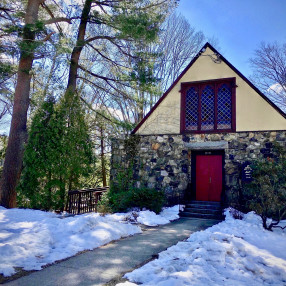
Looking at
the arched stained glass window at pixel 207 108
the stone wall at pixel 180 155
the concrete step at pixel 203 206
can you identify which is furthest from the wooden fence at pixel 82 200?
the arched stained glass window at pixel 207 108

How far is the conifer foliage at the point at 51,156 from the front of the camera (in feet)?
31.1

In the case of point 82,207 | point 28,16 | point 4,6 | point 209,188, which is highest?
point 4,6

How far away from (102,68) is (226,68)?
8584 mm

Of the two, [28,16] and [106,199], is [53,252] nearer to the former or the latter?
[106,199]

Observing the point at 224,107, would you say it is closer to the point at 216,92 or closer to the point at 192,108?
the point at 216,92

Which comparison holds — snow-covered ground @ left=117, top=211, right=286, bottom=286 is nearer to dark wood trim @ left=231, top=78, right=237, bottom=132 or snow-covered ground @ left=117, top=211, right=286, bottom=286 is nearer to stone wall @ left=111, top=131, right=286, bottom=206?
stone wall @ left=111, top=131, right=286, bottom=206

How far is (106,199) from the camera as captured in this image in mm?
10758

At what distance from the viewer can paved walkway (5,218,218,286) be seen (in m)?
3.46

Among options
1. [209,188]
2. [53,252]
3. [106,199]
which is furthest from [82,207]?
[53,252]

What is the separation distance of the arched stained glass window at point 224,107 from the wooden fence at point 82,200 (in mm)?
5831

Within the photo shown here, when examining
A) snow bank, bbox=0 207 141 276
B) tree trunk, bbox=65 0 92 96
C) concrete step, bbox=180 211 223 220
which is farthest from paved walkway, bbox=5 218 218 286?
tree trunk, bbox=65 0 92 96

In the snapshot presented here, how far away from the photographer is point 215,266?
12.9 feet

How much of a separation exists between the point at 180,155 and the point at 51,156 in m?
4.98

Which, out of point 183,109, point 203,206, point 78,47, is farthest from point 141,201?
point 78,47
